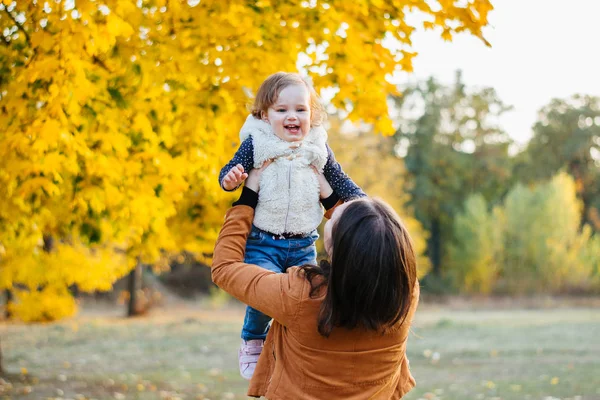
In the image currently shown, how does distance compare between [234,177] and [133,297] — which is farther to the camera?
[133,297]

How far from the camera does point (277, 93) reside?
9.36 feet

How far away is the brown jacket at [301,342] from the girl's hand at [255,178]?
0.16m

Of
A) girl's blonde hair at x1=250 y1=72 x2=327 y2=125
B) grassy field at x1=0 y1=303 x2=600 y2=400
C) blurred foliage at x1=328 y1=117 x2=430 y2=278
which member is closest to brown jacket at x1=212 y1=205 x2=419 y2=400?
girl's blonde hair at x1=250 y1=72 x2=327 y2=125

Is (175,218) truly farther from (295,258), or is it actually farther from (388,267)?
(388,267)

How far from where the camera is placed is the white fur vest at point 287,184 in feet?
9.11

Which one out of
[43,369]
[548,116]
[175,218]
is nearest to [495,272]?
[548,116]

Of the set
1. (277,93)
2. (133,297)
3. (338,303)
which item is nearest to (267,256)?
(338,303)

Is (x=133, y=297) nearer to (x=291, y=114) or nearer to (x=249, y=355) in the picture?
(x=249, y=355)

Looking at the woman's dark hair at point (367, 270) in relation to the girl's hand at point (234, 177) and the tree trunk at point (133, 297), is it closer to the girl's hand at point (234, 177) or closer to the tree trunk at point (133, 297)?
the girl's hand at point (234, 177)

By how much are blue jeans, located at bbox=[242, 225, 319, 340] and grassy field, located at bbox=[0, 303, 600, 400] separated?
471 cm

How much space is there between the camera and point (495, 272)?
39.2m

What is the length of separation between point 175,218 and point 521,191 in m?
33.6

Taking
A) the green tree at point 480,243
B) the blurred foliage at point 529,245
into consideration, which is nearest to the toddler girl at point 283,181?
the blurred foliage at point 529,245

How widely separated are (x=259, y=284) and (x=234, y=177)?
1.35 ft
